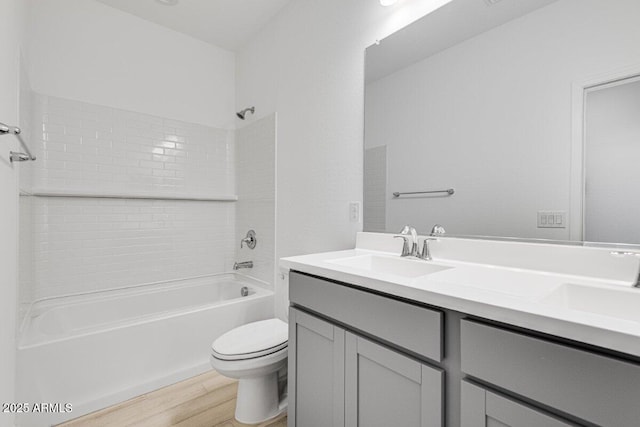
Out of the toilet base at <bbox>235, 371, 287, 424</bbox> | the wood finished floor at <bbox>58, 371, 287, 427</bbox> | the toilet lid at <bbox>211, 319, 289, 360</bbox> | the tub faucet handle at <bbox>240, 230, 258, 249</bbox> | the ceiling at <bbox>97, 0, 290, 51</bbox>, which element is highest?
the ceiling at <bbox>97, 0, 290, 51</bbox>

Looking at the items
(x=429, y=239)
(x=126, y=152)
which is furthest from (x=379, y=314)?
(x=126, y=152)

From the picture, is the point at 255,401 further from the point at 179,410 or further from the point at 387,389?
the point at 387,389

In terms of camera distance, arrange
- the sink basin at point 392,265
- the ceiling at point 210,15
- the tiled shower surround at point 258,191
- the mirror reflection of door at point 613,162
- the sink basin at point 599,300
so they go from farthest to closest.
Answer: the tiled shower surround at point 258,191 < the ceiling at point 210,15 < the sink basin at point 392,265 < the mirror reflection of door at point 613,162 < the sink basin at point 599,300

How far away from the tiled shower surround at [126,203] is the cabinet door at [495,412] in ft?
6.12

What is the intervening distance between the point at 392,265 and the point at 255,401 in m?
1.02

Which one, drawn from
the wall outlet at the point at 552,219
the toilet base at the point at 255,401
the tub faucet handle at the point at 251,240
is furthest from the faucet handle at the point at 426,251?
the tub faucet handle at the point at 251,240

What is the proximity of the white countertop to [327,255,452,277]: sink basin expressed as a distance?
0.06 meters

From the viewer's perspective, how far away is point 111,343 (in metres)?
1.77

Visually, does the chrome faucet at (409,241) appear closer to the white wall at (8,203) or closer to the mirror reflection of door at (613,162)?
the mirror reflection of door at (613,162)

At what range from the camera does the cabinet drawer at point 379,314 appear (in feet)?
2.72

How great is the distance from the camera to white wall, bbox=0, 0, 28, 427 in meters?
1.11

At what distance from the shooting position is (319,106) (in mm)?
2010

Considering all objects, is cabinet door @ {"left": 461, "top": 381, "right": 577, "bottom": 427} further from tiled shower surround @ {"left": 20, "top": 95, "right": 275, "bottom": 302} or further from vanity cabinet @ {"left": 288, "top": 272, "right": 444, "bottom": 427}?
tiled shower surround @ {"left": 20, "top": 95, "right": 275, "bottom": 302}

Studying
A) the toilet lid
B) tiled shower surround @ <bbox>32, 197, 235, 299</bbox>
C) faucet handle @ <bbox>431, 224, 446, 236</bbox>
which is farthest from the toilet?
tiled shower surround @ <bbox>32, 197, 235, 299</bbox>
